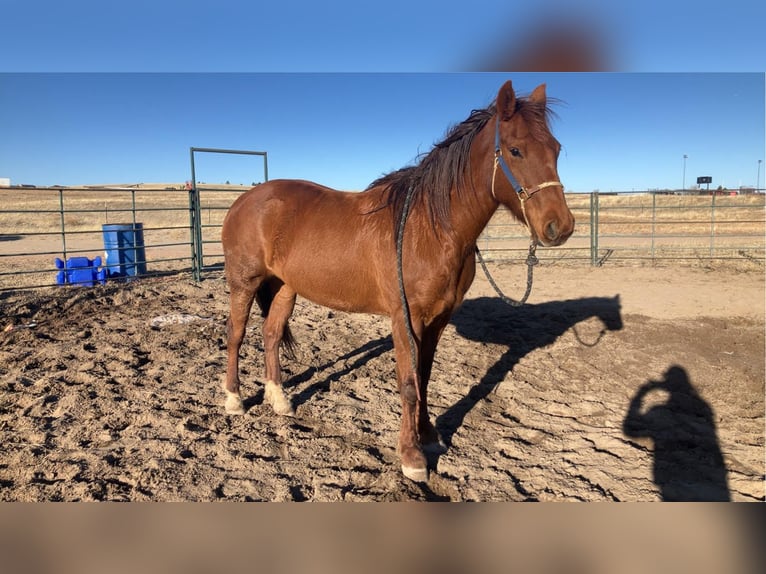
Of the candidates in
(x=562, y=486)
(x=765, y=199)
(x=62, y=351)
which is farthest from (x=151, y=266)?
(x=765, y=199)

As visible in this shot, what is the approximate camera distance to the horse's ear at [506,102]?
225 cm

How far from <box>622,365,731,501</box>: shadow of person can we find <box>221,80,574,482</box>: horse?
140cm

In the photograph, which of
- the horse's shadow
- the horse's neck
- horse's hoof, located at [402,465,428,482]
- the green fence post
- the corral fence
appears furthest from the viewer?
the green fence post

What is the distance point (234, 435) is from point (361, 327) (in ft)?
9.77

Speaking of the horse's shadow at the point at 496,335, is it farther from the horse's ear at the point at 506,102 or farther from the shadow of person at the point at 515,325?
the horse's ear at the point at 506,102

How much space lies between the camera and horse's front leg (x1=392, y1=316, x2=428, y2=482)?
9.02ft

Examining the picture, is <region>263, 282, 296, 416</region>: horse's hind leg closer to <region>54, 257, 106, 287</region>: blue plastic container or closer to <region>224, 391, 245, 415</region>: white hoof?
<region>224, 391, 245, 415</region>: white hoof

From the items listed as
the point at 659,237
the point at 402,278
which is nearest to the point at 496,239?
the point at 659,237

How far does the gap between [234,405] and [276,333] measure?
0.69 m

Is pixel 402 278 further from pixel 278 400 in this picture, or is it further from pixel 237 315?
pixel 237 315

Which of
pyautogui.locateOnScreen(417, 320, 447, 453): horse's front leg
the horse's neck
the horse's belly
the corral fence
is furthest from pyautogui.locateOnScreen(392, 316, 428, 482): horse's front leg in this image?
the corral fence

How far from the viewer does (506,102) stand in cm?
231

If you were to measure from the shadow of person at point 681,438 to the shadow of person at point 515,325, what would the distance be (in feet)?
3.87

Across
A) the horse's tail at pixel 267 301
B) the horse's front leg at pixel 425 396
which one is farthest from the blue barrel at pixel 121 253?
the horse's front leg at pixel 425 396
